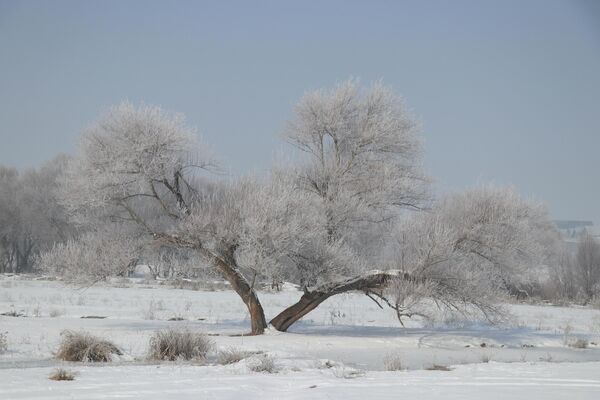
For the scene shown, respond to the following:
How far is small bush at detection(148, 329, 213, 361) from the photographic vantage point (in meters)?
14.3

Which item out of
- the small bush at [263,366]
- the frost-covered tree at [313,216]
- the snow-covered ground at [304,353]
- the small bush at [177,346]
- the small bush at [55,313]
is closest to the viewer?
the snow-covered ground at [304,353]

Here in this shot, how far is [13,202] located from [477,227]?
5144 centimetres

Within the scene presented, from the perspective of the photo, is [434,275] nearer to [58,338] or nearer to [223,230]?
[223,230]

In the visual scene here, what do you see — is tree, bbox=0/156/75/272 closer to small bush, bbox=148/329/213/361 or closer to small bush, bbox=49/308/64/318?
small bush, bbox=49/308/64/318

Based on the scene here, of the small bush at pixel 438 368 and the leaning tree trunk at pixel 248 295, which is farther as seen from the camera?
the leaning tree trunk at pixel 248 295

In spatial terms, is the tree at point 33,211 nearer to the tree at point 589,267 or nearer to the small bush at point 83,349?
the tree at point 589,267

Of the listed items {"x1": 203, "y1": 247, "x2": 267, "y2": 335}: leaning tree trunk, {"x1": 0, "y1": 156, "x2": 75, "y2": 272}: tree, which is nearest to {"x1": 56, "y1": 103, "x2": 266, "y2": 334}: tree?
{"x1": 203, "y1": 247, "x2": 267, "y2": 335}: leaning tree trunk

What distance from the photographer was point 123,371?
11.4 metres

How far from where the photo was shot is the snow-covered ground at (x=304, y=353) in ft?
31.2

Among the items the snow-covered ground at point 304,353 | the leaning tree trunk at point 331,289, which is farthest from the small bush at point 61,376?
the leaning tree trunk at point 331,289

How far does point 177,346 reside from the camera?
1438 cm

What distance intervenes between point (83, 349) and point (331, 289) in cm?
883

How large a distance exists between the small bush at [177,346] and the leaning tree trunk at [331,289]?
253 inches

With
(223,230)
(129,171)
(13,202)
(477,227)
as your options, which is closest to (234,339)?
(223,230)
